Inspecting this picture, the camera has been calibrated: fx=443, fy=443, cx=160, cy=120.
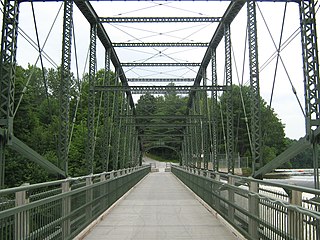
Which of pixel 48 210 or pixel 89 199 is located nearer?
pixel 48 210

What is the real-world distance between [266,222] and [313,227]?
1.99 metres

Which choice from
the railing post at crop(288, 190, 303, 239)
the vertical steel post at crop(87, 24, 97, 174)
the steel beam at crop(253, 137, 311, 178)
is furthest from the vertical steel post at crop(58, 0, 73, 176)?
the railing post at crop(288, 190, 303, 239)

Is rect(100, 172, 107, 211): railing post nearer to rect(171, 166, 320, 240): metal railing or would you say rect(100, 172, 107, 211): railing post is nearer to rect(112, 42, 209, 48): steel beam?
rect(171, 166, 320, 240): metal railing

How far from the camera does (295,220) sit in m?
5.18

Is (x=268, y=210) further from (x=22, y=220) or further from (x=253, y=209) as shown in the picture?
(x=22, y=220)

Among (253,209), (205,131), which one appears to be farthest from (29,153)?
(205,131)

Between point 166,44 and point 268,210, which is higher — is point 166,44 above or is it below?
above

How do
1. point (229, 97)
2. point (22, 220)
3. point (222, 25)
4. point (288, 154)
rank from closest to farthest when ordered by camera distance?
point (22, 220)
point (288, 154)
point (229, 97)
point (222, 25)

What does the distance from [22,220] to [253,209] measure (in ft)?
12.8

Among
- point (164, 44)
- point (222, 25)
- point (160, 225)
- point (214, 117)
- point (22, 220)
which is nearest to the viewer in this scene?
point (22, 220)

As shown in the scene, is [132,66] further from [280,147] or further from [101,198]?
[280,147]

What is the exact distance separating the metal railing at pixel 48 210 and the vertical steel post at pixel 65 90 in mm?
2883

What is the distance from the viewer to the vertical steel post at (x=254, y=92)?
15.2 m

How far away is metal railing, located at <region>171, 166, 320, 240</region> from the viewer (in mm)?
4938
